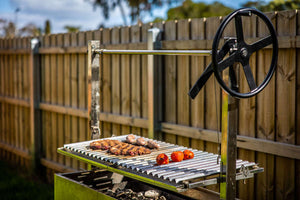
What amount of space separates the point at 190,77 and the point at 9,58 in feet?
15.8

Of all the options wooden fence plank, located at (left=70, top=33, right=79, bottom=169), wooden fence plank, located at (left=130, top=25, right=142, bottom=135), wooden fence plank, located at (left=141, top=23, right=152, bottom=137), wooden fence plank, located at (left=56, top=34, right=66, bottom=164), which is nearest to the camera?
wooden fence plank, located at (left=141, top=23, right=152, bottom=137)

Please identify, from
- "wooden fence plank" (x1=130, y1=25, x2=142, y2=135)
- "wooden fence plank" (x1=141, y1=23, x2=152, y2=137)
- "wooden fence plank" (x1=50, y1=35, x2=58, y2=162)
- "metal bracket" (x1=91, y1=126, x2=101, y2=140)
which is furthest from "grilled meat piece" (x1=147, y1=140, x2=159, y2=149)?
"wooden fence plank" (x1=50, y1=35, x2=58, y2=162)

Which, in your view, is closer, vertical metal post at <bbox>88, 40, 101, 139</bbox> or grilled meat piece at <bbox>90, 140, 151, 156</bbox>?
grilled meat piece at <bbox>90, 140, 151, 156</bbox>

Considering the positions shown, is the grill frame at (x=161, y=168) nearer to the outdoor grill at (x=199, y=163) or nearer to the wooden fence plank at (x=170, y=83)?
the outdoor grill at (x=199, y=163)

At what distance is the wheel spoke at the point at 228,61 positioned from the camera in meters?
2.65

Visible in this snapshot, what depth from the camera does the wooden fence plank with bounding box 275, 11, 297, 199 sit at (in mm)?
3715

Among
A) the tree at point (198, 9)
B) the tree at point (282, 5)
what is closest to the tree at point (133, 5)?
the tree at point (198, 9)

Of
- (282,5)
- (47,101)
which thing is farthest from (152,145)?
(282,5)

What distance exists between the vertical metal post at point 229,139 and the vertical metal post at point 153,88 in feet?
7.06

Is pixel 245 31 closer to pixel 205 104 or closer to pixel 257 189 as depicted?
pixel 205 104

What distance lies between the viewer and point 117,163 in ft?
10.8

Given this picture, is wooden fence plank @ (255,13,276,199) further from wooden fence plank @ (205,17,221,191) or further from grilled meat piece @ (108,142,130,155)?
grilled meat piece @ (108,142,130,155)

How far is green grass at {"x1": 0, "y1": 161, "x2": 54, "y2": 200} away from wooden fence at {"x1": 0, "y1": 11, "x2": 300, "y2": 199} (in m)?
0.31

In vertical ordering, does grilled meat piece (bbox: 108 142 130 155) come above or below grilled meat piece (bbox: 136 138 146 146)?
below
